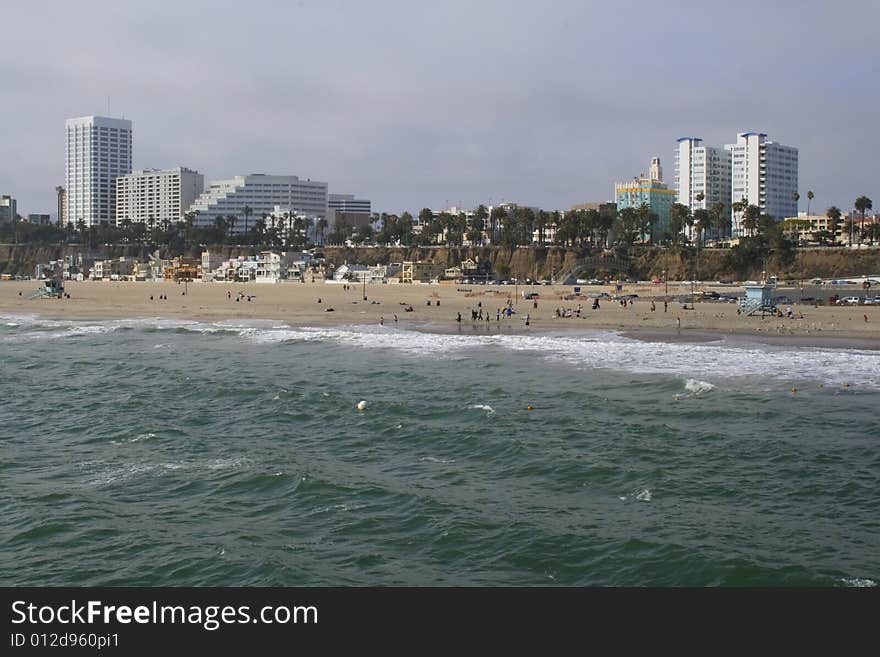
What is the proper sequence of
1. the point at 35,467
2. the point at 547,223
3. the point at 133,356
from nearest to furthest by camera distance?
the point at 35,467
the point at 133,356
the point at 547,223

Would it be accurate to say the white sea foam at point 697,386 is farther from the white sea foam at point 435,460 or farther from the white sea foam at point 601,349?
the white sea foam at point 435,460

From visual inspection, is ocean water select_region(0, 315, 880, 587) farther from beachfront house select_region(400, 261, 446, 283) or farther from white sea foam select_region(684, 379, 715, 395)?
beachfront house select_region(400, 261, 446, 283)

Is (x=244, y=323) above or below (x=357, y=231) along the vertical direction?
below

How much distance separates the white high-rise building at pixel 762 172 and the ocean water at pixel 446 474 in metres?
151

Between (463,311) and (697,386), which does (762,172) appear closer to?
(463,311)

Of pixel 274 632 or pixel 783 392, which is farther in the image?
pixel 783 392

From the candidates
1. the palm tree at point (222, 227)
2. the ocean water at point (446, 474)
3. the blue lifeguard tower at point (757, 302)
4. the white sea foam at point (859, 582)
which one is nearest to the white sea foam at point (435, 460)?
the ocean water at point (446, 474)

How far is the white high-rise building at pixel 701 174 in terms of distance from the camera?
17712cm

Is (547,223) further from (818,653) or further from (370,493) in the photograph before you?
(818,653)

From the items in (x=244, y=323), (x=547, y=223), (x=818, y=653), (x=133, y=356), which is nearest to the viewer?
(x=818, y=653)

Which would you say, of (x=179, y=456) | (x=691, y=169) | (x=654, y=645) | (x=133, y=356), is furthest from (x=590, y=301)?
(x=691, y=169)

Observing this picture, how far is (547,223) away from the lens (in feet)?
453

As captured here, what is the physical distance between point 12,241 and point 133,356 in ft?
576

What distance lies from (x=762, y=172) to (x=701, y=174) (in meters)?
11.8
